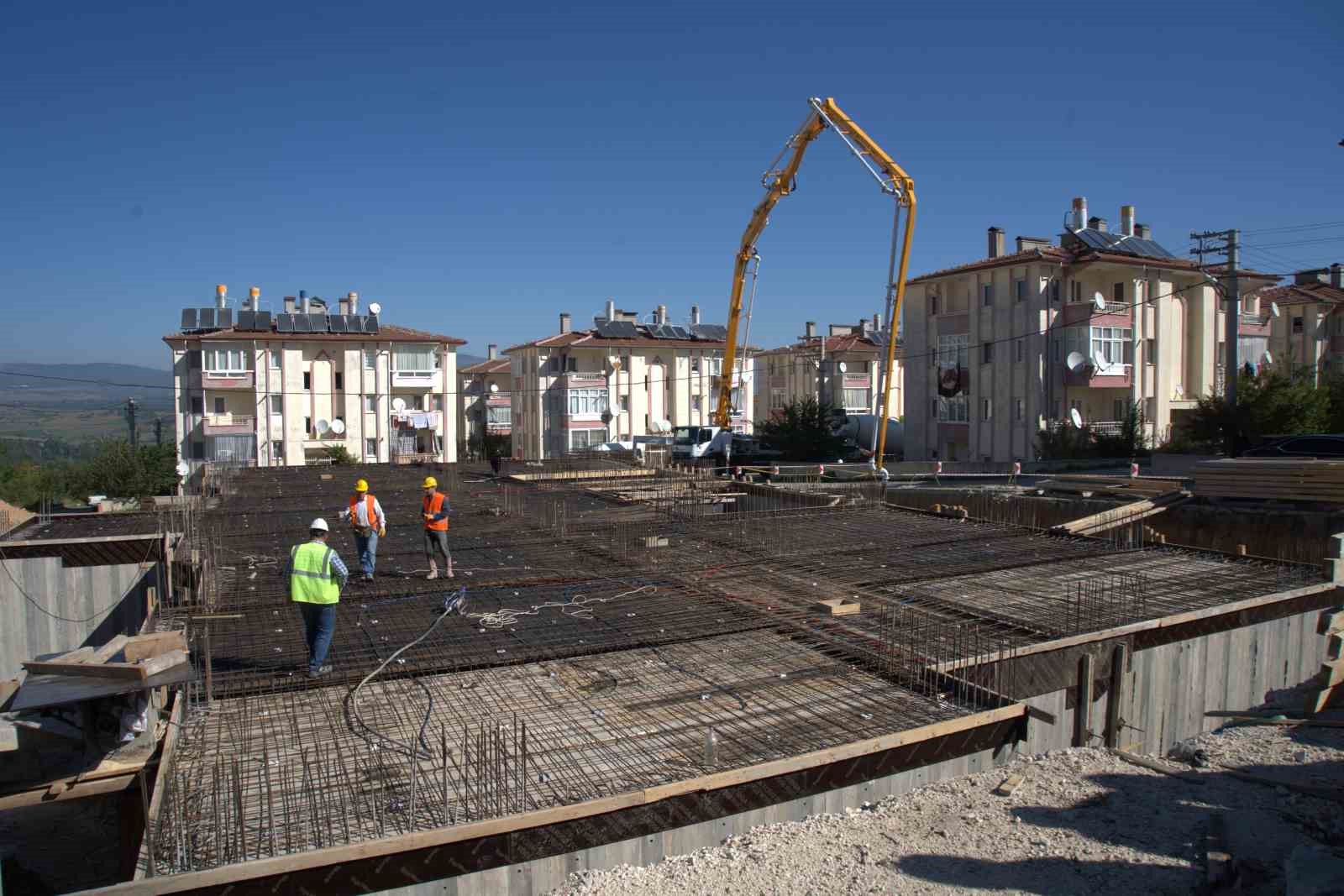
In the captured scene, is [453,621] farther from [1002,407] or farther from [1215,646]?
[1002,407]

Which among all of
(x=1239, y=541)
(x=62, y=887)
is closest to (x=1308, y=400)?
(x=1239, y=541)

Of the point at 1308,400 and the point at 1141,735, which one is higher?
the point at 1308,400

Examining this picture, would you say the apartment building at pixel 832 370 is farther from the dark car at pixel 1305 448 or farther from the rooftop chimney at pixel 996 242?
the dark car at pixel 1305 448

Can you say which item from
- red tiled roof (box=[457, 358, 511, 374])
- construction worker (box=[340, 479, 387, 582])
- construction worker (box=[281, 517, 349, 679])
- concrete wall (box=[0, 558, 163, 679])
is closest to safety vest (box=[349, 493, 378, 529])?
construction worker (box=[340, 479, 387, 582])

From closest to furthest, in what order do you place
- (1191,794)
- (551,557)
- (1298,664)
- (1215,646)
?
1. (1191,794)
2. (1215,646)
3. (1298,664)
4. (551,557)

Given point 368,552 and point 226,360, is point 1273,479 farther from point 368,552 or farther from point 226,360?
point 226,360

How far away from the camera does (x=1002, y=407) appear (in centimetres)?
→ 3284

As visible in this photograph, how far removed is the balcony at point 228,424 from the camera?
1483 inches

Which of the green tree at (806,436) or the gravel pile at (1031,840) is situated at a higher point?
the green tree at (806,436)

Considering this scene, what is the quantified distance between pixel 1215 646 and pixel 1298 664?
6.27ft

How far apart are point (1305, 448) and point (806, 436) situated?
21.5 meters

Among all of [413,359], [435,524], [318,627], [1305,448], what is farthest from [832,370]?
[318,627]

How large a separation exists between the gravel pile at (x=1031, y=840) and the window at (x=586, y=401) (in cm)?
3823

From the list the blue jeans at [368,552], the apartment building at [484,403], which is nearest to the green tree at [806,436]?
the apartment building at [484,403]
